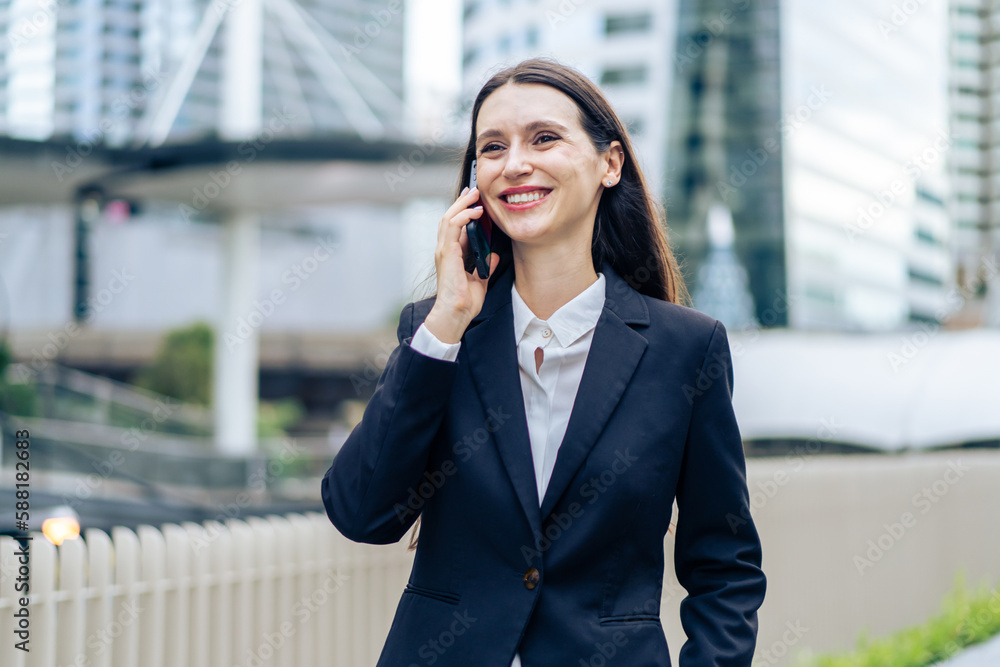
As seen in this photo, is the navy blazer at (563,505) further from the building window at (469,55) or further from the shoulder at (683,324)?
the building window at (469,55)

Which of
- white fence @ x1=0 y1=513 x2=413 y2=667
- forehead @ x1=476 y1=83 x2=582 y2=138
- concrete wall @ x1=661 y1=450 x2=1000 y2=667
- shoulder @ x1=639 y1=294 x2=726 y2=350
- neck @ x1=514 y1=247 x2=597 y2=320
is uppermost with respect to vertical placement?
forehead @ x1=476 y1=83 x2=582 y2=138

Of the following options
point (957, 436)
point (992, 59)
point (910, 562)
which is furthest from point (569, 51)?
point (910, 562)

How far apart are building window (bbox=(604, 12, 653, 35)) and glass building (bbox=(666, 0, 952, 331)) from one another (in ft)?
104

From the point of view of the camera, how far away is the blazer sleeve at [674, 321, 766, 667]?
1.77 metres

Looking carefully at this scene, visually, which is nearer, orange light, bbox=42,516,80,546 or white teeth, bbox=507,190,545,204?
white teeth, bbox=507,190,545,204

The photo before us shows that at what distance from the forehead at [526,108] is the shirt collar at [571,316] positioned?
14.0 inches

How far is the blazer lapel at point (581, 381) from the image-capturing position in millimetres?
1706

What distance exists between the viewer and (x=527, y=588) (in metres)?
1.68

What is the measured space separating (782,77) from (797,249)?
216 inches

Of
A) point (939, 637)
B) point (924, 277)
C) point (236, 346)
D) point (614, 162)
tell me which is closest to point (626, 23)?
point (924, 277)

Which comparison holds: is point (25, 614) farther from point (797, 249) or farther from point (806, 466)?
point (797, 249)

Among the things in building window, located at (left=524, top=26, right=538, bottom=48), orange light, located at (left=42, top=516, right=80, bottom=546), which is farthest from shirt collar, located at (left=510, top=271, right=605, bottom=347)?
building window, located at (left=524, top=26, right=538, bottom=48)

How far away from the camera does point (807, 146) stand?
27828mm

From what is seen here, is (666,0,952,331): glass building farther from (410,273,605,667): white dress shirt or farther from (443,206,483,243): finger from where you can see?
(443,206,483,243): finger
